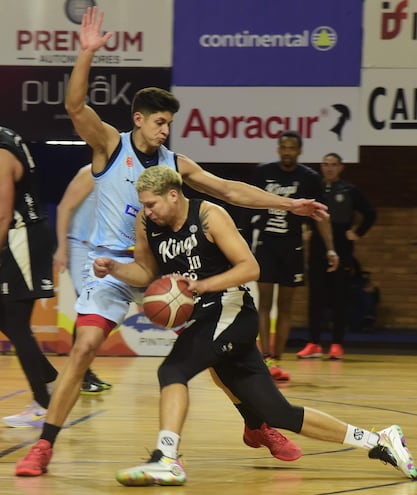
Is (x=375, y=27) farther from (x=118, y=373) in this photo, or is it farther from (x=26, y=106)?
(x=118, y=373)

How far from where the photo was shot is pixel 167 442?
16.2 ft

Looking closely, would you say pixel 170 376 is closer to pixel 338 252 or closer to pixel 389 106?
pixel 338 252

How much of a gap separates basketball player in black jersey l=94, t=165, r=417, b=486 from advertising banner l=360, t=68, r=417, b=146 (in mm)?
6143

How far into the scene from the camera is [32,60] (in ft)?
37.1

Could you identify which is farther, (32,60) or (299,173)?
(32,60)

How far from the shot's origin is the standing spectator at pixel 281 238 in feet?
31.7

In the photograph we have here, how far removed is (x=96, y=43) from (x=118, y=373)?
189 inches

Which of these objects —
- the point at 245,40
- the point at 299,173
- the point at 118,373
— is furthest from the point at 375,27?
the point at 118,373

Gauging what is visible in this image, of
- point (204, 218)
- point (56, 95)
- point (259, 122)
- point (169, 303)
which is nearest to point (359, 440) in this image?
point (169, 303)

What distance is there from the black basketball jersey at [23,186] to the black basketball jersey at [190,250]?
4.09 ft

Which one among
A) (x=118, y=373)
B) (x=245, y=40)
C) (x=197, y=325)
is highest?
(x=245, y=40)

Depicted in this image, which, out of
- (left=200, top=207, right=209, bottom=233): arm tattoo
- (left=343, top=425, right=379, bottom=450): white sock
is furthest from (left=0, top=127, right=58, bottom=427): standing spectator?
(left=343, top=425, right=379, bottom=450): white sock

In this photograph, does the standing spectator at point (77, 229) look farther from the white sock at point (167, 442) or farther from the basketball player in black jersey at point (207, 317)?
the white sock at point (167, 442)

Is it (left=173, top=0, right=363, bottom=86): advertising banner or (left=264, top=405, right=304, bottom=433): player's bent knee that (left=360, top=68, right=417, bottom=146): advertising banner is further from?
(left=264, top=405, right=304, bottom=433): player's bent knee
